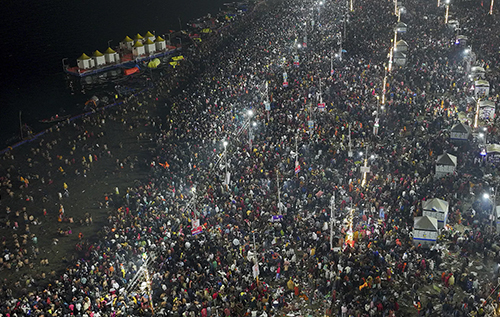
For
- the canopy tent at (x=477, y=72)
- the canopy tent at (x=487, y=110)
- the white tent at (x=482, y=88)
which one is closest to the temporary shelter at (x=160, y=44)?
the canopy tent at (x=477, y=72)

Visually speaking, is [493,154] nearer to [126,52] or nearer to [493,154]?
[493,154]

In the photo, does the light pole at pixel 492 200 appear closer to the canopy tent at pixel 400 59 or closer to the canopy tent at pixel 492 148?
the canopy tent at pixel 492 148

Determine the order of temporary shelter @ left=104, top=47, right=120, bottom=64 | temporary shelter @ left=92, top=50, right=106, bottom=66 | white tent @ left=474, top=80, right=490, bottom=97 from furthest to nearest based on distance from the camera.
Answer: temporary shelter @ left=104, top=47, right=120, bottom=64, temporary shelter @ left=92, top=50, right=106, bottom=66, white tent @ left=474, top=80, right=490, bottom=97

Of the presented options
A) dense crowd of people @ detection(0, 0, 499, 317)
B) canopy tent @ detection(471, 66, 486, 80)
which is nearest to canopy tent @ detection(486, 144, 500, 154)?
dense crowd of people @ detection(0, 0, 499, 317)

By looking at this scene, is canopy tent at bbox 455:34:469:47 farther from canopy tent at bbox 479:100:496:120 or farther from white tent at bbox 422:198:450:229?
white tent at bbox 422:198:450:229

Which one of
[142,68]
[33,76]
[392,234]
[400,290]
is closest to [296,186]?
[392,234]

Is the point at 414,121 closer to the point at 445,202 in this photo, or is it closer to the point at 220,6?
the point at 445,202
